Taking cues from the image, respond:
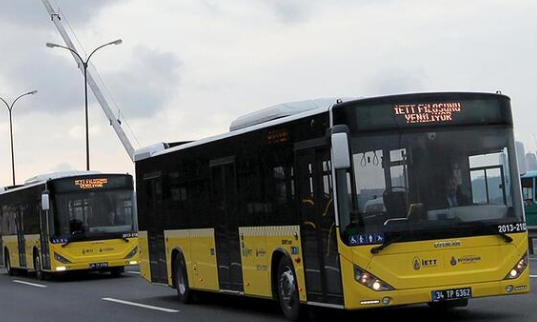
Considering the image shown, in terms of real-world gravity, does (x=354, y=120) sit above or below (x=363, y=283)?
above

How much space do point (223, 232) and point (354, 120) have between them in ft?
16.2

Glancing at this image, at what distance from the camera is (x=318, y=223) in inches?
528

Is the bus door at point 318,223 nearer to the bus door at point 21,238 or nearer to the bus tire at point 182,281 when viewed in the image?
the bus tire at point 182,281

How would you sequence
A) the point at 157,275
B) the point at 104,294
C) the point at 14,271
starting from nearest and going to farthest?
the point at 157,275
the point at 104,294
the point at 14,271

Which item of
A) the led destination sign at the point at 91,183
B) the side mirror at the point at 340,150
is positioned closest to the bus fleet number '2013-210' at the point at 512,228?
the side mirror at the point at 340,150

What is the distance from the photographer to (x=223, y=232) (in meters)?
17.1

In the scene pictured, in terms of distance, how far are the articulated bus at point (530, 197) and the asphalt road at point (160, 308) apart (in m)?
20.7

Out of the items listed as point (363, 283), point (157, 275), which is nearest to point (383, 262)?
point (363, 283)

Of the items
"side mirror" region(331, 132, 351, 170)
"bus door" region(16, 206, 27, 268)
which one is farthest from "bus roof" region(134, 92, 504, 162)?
"bus door" region(16, 206, 27, 268)

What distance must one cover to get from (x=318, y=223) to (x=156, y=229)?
312 inches

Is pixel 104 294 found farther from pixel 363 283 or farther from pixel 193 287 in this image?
pixel 363 283

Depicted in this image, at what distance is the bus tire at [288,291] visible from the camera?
47.0ft

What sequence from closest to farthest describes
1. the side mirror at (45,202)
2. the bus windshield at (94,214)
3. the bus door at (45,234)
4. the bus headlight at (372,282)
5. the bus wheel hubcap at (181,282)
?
the bus headlight at (372,282) < the bus wheel hubcap at (181,282) < the side mirror at (45,202) < the bus windshield at (94,214) < the bus door at (45,234)

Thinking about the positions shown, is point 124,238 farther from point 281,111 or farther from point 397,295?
point 397,295
